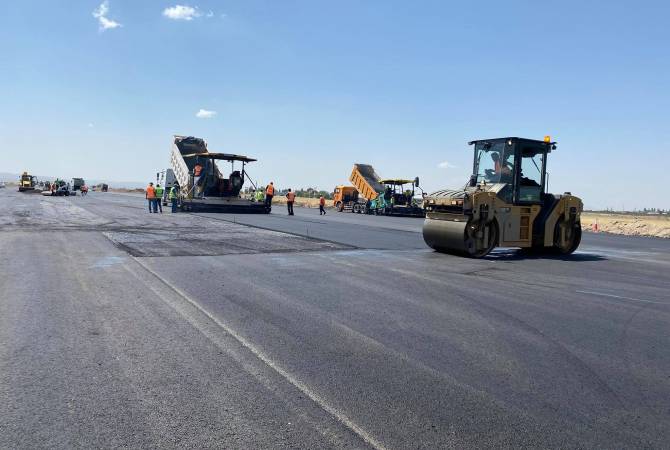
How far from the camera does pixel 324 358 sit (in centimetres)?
429

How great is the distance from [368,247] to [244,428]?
1007 cm

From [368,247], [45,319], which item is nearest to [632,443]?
[45,319]

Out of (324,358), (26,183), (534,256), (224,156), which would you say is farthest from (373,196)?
(26,183)

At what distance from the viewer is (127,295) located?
6473 mm

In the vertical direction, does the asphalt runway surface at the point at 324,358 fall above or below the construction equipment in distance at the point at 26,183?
below

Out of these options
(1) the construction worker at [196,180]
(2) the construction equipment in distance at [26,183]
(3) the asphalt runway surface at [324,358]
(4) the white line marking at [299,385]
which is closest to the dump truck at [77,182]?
(2) the construction equipment in distance at [26,183]

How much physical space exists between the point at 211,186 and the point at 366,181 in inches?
517

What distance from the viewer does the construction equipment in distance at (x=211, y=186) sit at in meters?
26.6

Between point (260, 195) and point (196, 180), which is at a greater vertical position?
point (196, 180)

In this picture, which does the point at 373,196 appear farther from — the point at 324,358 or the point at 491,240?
the point at 324,358

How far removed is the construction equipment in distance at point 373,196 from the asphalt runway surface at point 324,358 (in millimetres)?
23595

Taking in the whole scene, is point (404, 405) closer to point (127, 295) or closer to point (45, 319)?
point (45, 319)

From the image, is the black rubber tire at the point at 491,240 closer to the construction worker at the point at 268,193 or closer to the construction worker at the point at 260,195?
the construction worker at the point at 268,193

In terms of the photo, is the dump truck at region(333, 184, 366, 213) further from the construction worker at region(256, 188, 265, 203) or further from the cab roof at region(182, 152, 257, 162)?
the cab roof at region(182, 152, 257, 162)
